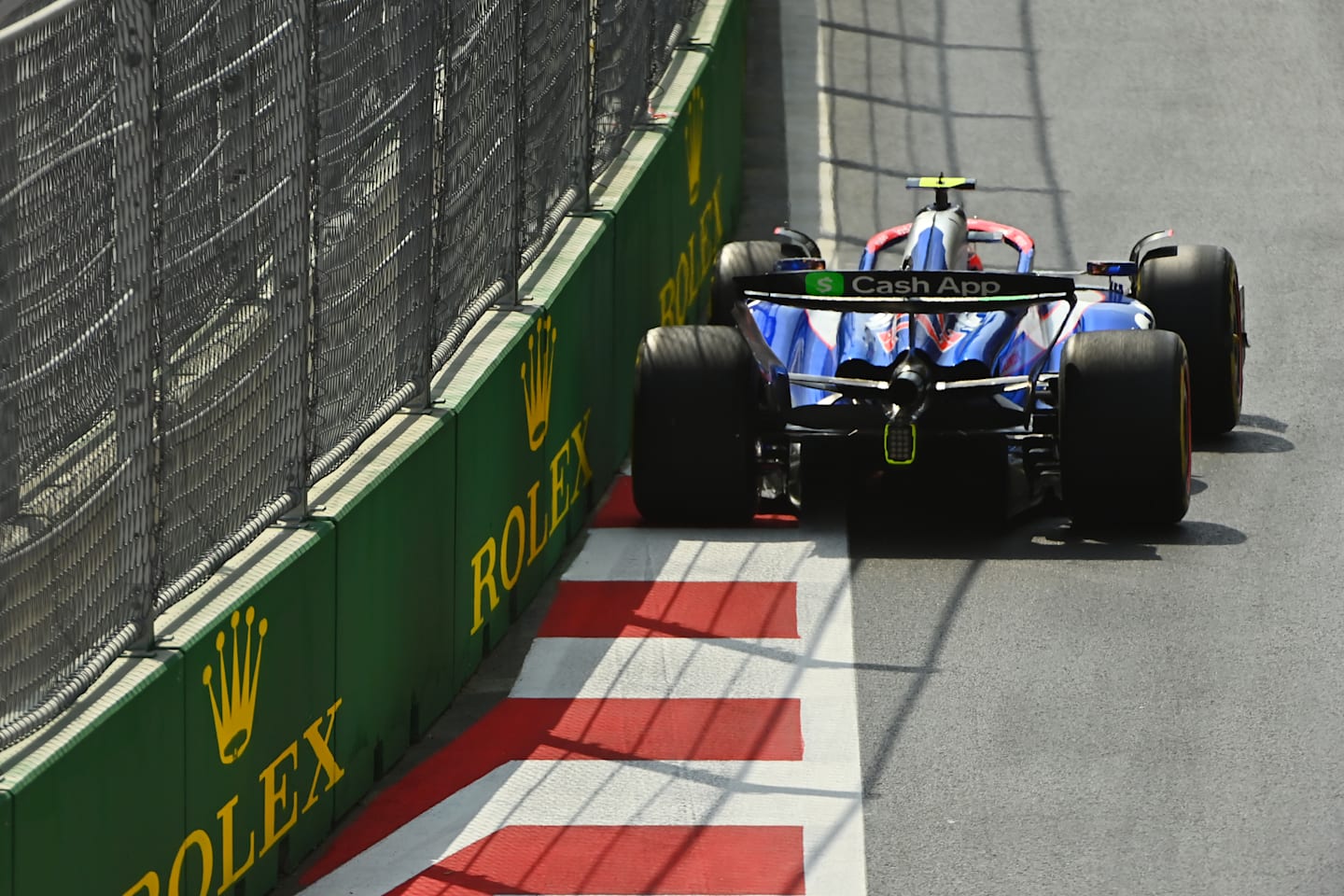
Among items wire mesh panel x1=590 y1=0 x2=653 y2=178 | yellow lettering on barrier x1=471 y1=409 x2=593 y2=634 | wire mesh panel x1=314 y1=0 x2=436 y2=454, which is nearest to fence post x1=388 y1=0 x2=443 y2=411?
wire mesh panel x1=314 y1=0 x2=436 y2=454

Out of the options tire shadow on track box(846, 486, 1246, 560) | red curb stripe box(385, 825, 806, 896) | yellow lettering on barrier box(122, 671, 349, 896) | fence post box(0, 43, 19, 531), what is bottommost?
tire shadow on track box(846, 486, 1246, 560)

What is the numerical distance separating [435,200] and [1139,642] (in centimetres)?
318

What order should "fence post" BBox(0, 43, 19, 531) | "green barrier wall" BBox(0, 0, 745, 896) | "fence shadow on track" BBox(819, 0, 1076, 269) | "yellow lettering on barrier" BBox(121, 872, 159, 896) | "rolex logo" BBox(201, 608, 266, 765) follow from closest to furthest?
1. "fence post" BBox(0, 43, 19, 531)
2. "green barrier wall" BBox(0, 0, 745, 896)
3. "yellow lettering on barrier" BBox(121, 872, 159, 896)
4. "rolex logo" BBox(201, 608, 266, 765)
5. "fence shadow on track" BBox(819, 0, 1076, 269)

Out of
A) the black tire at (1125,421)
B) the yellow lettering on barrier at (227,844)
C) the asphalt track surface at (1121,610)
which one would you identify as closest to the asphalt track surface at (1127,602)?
the asphalt track surface at (1121,610)

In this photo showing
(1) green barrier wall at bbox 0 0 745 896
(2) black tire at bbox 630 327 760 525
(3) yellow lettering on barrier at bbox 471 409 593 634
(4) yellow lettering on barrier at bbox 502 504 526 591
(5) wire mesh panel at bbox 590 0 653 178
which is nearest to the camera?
(1) green barrier wall at bbox 0 0 745 896

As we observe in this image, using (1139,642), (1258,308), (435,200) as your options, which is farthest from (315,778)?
(1258,308)

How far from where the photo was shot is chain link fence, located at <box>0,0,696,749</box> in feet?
17.2

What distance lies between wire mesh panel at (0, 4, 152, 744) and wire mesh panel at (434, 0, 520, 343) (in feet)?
9.78

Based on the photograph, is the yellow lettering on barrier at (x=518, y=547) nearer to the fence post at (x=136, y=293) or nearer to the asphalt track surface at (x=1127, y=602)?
the asphalt track surface at (x=1127, y=602)

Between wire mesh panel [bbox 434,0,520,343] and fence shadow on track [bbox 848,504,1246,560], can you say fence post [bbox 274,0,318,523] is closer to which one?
wire mesh panel [bbox 434,0,520,343]

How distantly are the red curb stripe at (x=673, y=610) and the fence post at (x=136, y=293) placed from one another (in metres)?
3.46

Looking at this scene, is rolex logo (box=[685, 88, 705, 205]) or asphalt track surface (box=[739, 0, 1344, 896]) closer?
asphalt track surface (box=[739, 0, 1344, 896])

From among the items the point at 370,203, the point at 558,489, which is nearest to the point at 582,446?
the point at 558,489

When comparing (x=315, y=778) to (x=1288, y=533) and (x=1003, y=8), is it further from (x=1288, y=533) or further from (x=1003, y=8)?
(x=1003, y=8)
